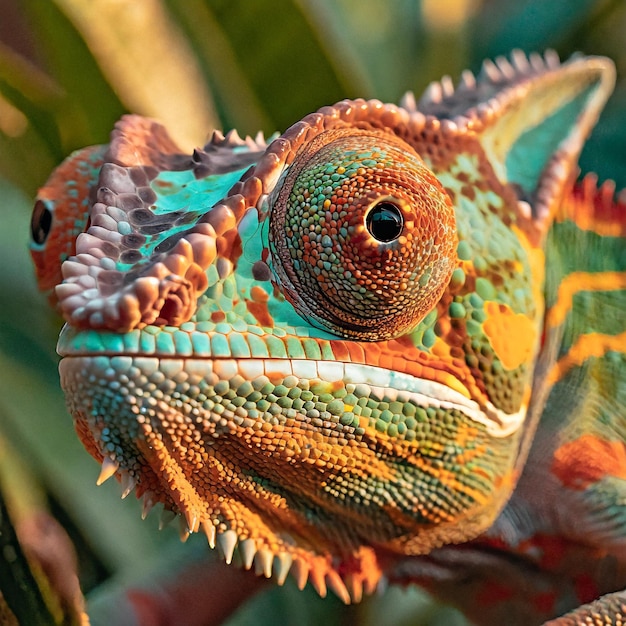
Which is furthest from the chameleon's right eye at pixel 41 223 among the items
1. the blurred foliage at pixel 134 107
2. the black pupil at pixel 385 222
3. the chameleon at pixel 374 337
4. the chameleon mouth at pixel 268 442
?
the blurred foliage at pixel 134 107

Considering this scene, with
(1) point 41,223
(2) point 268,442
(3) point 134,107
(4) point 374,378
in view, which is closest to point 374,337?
(4) point 374,378

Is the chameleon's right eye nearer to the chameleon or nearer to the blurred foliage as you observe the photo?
the chameleon

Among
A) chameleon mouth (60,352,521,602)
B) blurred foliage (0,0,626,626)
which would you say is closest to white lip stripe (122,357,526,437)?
chameleon mouth (60,352,521,602)

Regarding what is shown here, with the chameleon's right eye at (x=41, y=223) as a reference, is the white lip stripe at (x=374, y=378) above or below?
below

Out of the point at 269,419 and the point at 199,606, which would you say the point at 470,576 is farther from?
the point at 269,419

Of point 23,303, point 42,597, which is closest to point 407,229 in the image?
point 42,597

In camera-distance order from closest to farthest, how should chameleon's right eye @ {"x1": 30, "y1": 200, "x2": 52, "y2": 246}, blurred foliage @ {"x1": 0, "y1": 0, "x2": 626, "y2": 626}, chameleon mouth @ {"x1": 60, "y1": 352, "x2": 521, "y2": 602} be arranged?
chameleon mouth @ {"x1": 60, "y1": 352, "x2": 521, "y2": 602}, chameleon's right eye @ {"x1": 30, "y1": 200, "x2": 52, "y2": 246}, blurred foliage @ {"x1": 0, "y1": 0, "x2": 626, "y2": 626}

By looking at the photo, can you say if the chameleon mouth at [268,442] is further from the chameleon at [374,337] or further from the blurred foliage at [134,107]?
the blurred foliage at [134,107]

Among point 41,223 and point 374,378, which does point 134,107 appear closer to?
point 41,223
